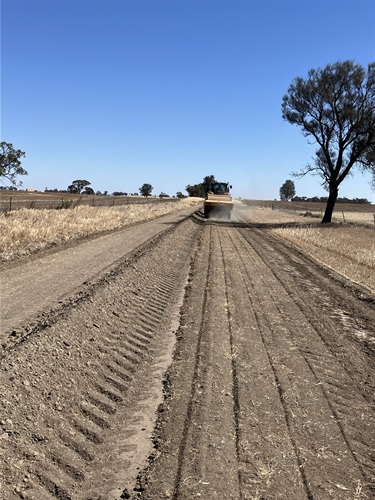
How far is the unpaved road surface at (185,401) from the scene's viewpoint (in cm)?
349

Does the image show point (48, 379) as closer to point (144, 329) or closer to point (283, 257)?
point (144, 329)

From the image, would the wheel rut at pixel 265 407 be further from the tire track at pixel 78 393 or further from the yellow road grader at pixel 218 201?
the yellow road grader at pixel 218 201

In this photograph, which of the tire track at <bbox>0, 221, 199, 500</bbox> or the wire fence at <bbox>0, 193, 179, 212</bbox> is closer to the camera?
the tire track at <bbox>0, 221, 199, 500</bbox>

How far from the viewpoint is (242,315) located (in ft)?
26.6

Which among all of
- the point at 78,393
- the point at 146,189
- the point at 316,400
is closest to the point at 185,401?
the point at 78,393

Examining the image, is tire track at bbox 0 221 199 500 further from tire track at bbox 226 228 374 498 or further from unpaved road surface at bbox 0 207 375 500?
tire track at bbox 226 228 374 498

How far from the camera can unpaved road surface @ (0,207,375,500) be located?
3.49m

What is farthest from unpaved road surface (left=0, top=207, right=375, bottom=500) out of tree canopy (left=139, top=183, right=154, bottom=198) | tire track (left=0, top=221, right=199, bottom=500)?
tree canopy (left=139, top=183, right=154, bottom=198)

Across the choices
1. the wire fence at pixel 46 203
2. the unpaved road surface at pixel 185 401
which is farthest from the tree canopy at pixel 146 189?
the unpaved road surface at pixel 185 401

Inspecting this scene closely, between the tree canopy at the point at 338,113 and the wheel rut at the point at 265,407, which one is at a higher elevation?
the tree canopy at the point at 338,113

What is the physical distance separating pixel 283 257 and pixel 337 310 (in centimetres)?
761

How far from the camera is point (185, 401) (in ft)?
15.6

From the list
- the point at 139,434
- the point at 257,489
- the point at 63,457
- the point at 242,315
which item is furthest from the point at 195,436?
the point at 242,315

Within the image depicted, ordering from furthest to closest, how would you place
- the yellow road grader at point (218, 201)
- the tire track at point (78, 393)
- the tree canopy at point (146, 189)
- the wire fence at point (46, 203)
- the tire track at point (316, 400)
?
1. the tree canopy at point (146, 189)
2. the yellow road grader at point (218, 201)
3. the wire fence at point (46, 203)
4. the tire track at point (316, 400)
5. the tire track at point (78, 393)
